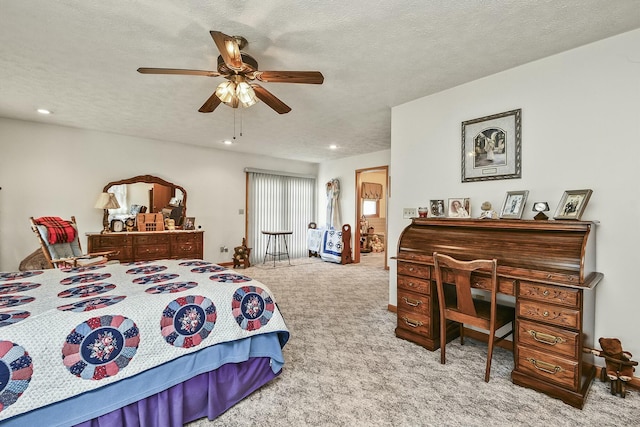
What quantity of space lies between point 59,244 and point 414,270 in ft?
13.6

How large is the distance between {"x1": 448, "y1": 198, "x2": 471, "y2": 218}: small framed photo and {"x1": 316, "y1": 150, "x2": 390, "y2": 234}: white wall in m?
3.21

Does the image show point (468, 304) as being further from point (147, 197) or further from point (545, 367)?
point (147, 197)

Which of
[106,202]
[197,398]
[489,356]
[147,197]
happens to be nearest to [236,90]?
[197,398]

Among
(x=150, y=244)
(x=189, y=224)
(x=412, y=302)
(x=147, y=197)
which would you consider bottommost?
(x=412, y=302)

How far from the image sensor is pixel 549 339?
1.87 m

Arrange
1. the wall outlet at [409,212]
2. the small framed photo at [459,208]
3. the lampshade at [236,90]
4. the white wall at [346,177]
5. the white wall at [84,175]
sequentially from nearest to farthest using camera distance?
the lampshade at [236,90] → the small framed photo at [459,208] → the wall outlet at [409,212] → the white wall at [84,175] → the white wall at [346,177]

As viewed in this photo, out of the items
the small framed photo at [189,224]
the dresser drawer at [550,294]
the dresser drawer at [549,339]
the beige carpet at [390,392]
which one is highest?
the small framed photo at [189,224]

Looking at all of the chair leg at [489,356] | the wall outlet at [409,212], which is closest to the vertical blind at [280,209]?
the wall outlet at [409,212]

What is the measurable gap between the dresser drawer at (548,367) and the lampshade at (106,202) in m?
5.36

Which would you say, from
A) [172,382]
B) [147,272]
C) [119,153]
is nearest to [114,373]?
[172,382]

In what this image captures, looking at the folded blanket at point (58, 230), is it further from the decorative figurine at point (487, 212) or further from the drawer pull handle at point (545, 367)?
the drawer pull handle at point (545, 367)

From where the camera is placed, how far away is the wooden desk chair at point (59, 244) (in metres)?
3.34

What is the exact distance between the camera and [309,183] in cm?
741

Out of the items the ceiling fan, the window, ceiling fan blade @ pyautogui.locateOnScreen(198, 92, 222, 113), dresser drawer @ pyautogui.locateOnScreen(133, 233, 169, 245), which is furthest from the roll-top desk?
the window
